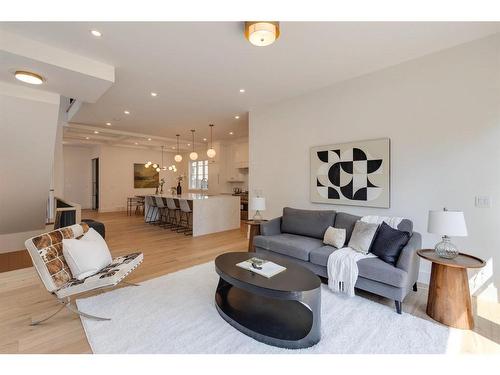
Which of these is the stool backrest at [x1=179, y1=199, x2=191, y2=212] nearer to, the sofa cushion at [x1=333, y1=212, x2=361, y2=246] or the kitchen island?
the kitchen island

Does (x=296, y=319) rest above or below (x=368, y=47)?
below

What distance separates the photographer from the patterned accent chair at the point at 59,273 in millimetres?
2188

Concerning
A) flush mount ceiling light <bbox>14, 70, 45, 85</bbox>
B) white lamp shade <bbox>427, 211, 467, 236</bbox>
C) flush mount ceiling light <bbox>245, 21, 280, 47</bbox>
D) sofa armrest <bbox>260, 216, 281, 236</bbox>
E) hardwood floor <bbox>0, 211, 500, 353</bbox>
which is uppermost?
flush mount ceiling light <bbox>245, 21, 280, 47</bbox>

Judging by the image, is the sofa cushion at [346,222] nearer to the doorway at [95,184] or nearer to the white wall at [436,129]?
the white wall at [436,129]

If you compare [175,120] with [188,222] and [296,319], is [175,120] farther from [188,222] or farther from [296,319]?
[296,319]

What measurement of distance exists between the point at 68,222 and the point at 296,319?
4267 mm

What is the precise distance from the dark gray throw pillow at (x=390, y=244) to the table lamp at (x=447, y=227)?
0.32m

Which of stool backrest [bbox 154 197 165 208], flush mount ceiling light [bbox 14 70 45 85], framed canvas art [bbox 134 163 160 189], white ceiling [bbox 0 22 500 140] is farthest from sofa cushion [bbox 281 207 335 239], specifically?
framed canvas art [bbox 134 163 160 189]

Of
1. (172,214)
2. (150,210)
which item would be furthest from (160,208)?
(172,214)

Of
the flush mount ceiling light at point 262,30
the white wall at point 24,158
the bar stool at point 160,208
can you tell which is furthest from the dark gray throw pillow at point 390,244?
the bar stool at point 160,208

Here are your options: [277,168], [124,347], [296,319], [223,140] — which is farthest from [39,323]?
[223,140]

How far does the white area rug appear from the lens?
1.89m

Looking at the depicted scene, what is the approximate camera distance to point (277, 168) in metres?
5.00

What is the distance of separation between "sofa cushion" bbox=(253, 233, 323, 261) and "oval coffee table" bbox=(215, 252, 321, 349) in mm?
674
